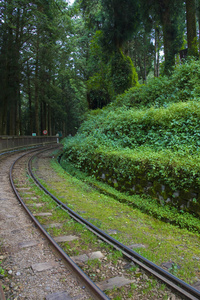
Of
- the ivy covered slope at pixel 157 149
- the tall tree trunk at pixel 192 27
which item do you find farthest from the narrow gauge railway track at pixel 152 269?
the tall tree trunk at pixel 192 27

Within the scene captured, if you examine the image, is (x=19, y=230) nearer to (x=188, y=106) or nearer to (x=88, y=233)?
(x=88, y=233)

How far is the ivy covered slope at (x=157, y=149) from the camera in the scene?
5.88 meters

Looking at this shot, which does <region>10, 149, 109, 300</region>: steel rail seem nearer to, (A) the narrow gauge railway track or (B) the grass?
(A) the narrow gauge railway track

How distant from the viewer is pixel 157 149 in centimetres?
837

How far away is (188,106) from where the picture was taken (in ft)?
29.7

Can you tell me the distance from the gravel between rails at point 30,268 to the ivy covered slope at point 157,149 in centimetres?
354

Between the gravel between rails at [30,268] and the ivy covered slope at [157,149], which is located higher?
the ivy covered slope at [157,149]

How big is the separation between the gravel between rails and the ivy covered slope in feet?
11.6

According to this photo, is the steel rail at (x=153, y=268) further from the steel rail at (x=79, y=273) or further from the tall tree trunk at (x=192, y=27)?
the tall tree trunk at (x=192, y=27)

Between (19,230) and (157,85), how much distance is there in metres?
11.6

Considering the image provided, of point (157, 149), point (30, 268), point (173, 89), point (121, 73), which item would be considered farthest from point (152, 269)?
point (121, 73)

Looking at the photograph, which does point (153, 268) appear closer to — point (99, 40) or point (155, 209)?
point (155, 209)

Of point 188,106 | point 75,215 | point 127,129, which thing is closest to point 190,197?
point 75,215

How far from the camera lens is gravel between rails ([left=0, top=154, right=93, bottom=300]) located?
3.05 m
